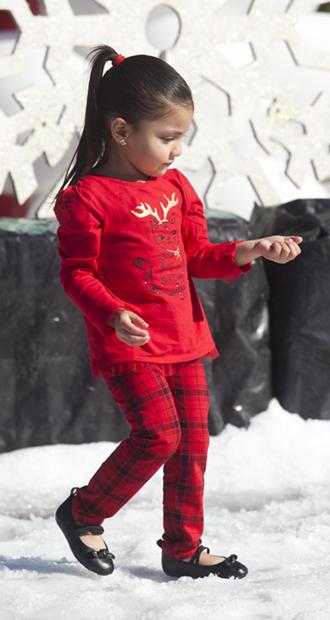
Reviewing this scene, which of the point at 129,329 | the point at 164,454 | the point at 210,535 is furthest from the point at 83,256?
the point at 210,535

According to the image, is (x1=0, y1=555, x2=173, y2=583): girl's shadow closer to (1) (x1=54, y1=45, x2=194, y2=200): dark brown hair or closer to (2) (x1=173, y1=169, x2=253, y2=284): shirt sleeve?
(2) (x1=173, y1=169, x2=253, y2=284): shirt sleeve

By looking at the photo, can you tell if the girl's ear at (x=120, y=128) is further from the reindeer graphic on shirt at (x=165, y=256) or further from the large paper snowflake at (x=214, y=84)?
the large paper snowflake at (x=214, y=84)

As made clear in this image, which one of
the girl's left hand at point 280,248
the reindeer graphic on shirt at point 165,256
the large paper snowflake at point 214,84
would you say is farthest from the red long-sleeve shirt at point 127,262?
the large paper snowflake at point 214,84

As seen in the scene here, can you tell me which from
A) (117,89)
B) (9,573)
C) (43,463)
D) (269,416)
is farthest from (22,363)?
(117,89)

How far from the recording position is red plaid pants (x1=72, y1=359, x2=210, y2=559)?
8.56ft

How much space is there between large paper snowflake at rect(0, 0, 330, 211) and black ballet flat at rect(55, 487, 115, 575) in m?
1.64

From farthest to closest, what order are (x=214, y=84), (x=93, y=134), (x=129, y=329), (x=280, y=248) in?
(x=214, y=84)
(x=93, y=134)
(x=280, y=248)
(x=129, y=329)

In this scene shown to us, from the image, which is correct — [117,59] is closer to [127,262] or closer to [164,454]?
[127,262]

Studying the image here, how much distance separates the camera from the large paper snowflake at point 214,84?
4.08 meters

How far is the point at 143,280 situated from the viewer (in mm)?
2604

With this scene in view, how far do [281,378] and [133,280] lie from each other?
1793 millimetres

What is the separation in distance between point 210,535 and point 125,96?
134 cm

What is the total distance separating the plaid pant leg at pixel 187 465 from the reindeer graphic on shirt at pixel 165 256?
219 mm

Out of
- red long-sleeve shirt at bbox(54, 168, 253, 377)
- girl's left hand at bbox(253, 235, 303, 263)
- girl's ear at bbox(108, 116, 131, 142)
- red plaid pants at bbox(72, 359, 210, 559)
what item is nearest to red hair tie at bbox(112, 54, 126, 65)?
girl's ear at bbox(108, 116, 131, 142)
